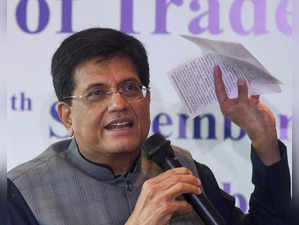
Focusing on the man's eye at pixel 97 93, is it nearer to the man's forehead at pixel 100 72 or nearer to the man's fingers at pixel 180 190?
the man's forehead at pixel 100 72

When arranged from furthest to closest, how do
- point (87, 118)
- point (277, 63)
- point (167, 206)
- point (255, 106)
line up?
point (277, 63), point (255, 106), point (87, 118), point (167, 206)

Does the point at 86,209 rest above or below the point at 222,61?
below


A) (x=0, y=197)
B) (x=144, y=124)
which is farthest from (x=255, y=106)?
(x=0, y=197)

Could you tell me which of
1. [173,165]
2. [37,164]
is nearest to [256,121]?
[173,165]

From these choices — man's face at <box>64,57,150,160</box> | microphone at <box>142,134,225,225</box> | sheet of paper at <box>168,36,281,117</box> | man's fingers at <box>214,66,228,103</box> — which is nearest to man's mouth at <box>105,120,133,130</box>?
man's face at <box>64,57,150,160</box>

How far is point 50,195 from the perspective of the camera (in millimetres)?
1364

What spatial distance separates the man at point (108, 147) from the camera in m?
1.34

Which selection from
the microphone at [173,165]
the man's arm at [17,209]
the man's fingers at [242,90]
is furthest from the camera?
the man's fingers at [242,90]

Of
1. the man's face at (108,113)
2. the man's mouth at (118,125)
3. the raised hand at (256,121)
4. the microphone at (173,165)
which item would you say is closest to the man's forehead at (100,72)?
the man's face at (108,113)

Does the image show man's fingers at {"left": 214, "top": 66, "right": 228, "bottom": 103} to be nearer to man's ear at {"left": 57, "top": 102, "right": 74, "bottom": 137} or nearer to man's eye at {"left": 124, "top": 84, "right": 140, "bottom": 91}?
man's eye at {"left": 124, "top": 84, "right": 140, "bottom": 91}

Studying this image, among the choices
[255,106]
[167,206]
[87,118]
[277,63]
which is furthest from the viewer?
[277,63]

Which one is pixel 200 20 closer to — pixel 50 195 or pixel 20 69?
pixel 20 69

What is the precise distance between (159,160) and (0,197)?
20.1 inches

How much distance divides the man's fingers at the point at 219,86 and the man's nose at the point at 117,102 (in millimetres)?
324
